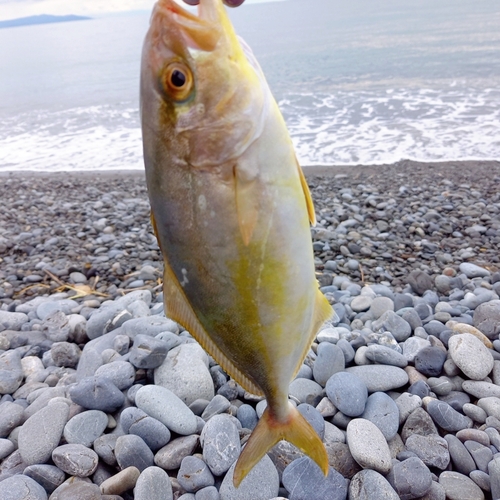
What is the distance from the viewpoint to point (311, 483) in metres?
2.26

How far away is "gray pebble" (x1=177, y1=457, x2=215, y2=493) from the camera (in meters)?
2.29

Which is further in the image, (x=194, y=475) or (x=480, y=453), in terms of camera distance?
(x=480, y=453)

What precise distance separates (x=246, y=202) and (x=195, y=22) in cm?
49

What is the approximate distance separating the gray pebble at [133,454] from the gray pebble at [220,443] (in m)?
0.29

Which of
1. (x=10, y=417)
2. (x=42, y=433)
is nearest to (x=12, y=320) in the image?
(x=10, y=417)

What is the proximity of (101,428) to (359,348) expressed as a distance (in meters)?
1.70

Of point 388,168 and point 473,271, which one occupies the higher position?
point 473,271

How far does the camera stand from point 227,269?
4.47 ft

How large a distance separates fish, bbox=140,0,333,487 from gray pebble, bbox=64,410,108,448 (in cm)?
139

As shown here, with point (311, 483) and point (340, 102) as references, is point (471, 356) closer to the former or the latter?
point (311, 483)

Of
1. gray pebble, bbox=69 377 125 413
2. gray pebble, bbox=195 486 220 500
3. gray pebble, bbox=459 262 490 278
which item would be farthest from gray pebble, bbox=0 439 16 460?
gray pebble, bbox=459 262 490 278

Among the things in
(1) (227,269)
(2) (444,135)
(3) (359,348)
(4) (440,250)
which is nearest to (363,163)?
(2) (444,135)

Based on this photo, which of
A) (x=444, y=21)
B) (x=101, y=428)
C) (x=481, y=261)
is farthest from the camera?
(x=444, y=21)

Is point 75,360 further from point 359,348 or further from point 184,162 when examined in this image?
point 184,162
